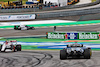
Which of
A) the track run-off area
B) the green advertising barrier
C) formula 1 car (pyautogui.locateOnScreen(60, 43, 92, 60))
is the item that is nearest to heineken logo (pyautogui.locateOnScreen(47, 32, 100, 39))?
the green advertising barrier

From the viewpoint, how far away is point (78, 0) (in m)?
75.8

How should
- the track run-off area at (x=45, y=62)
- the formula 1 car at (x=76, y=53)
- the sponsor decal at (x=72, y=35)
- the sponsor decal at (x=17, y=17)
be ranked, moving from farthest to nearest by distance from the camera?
the sponsor decal at (x=17, y=17) → the sponsor decal at (x=72, y=35) → the formula 1 car at (x=76, y=53) → the track run-off area at (x=45, y=62)

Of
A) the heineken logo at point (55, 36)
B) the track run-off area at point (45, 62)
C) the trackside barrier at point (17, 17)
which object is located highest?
the trackside barrier at point (17, 17)

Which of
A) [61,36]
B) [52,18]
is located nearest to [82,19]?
[52,18]

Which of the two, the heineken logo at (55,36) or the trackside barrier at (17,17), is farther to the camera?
the trackside barrier at (17,17)

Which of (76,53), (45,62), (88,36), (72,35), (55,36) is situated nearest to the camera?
(45,62)

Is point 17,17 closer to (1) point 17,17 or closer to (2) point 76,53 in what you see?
(1) point 17,17

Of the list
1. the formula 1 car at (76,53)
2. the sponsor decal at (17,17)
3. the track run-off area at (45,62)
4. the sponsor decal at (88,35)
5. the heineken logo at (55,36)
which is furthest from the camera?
the sponsor decal at (17,17)

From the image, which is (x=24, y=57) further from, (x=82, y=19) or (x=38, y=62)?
(x=82, y=19)

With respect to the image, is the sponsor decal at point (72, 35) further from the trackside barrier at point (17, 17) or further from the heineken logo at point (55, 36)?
the trackside barrier at point (17, 17)

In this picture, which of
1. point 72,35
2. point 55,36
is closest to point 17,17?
point 55,36

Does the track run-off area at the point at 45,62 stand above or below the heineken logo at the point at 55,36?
above

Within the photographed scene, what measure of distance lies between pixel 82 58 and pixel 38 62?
302 cm

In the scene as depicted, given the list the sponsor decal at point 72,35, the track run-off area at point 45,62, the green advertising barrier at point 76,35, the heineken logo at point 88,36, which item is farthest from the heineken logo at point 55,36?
the track run-off area at point 45,62
